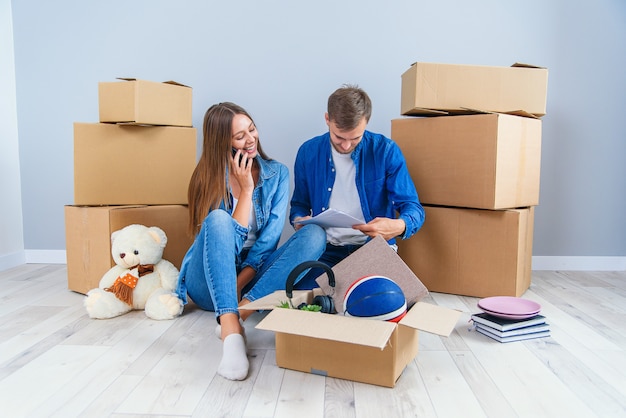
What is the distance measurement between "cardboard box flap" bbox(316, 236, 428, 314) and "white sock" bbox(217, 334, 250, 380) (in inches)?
9.9

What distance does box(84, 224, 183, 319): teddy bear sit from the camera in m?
1.57

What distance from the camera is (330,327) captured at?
1021 mm

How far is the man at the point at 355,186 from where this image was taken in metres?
1.66

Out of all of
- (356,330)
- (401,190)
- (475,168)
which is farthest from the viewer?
(475,168)

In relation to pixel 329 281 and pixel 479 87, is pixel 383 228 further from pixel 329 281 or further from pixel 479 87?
pixel 479 87

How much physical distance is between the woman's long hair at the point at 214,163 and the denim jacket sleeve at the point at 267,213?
0.39 feet

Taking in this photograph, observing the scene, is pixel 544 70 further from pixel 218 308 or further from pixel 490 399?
pixel 218 308

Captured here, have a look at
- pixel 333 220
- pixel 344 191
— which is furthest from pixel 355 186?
pixel 333 220

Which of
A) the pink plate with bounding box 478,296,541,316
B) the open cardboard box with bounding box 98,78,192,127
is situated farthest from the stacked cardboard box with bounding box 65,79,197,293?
the pink plate with bounding box 478,296,541,316

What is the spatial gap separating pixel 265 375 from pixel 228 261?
32 centimetres

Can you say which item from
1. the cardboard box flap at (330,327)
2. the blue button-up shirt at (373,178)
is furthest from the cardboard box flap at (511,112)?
the cardboard box flap at (330,327)

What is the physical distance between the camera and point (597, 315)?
1612 mm

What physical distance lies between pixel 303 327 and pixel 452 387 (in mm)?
362

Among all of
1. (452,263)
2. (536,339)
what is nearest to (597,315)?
(536,339)
